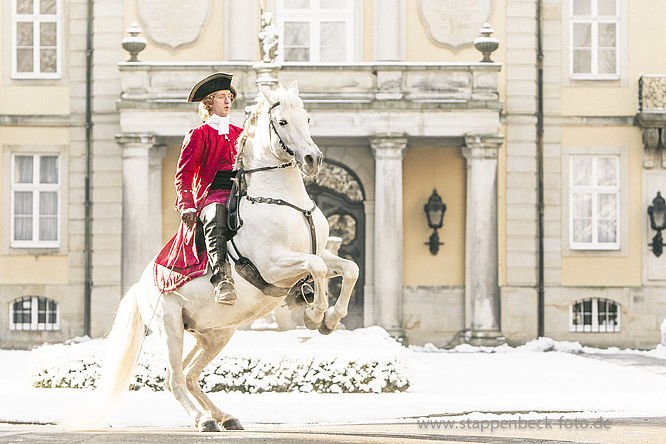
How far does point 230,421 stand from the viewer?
35.2 feet

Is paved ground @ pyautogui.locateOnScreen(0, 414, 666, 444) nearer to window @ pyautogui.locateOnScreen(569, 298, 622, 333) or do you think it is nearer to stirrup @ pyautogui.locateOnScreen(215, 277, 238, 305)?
stirrup @ pyautogui.locateOnScreen(215, 277, 238, 305)

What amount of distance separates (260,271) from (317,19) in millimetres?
19723

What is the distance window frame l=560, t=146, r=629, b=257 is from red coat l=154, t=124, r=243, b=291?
1898 centimetres

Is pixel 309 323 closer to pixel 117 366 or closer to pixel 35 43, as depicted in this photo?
pixel 117 366

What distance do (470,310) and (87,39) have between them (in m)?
9.99

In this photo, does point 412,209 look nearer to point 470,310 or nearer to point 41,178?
point 470,310

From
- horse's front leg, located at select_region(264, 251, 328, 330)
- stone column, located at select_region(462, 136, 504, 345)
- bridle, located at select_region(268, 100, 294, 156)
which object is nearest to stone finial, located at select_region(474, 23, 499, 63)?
stone column, located at select_region(462, 136, 504, 345)

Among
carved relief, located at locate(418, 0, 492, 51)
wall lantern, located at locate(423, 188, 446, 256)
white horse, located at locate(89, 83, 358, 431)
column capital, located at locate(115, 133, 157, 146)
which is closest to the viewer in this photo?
white horse, located at locate(89, 83, 358, 431)

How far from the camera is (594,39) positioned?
2911cm

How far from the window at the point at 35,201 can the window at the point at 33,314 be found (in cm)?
119

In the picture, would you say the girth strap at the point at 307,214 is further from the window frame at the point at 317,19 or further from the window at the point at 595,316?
the window at the point at 595,316

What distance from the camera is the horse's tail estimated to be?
10.9 metres

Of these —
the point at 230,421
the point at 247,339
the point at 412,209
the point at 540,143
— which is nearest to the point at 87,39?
the point at 412,209

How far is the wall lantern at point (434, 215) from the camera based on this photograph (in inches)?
1110
